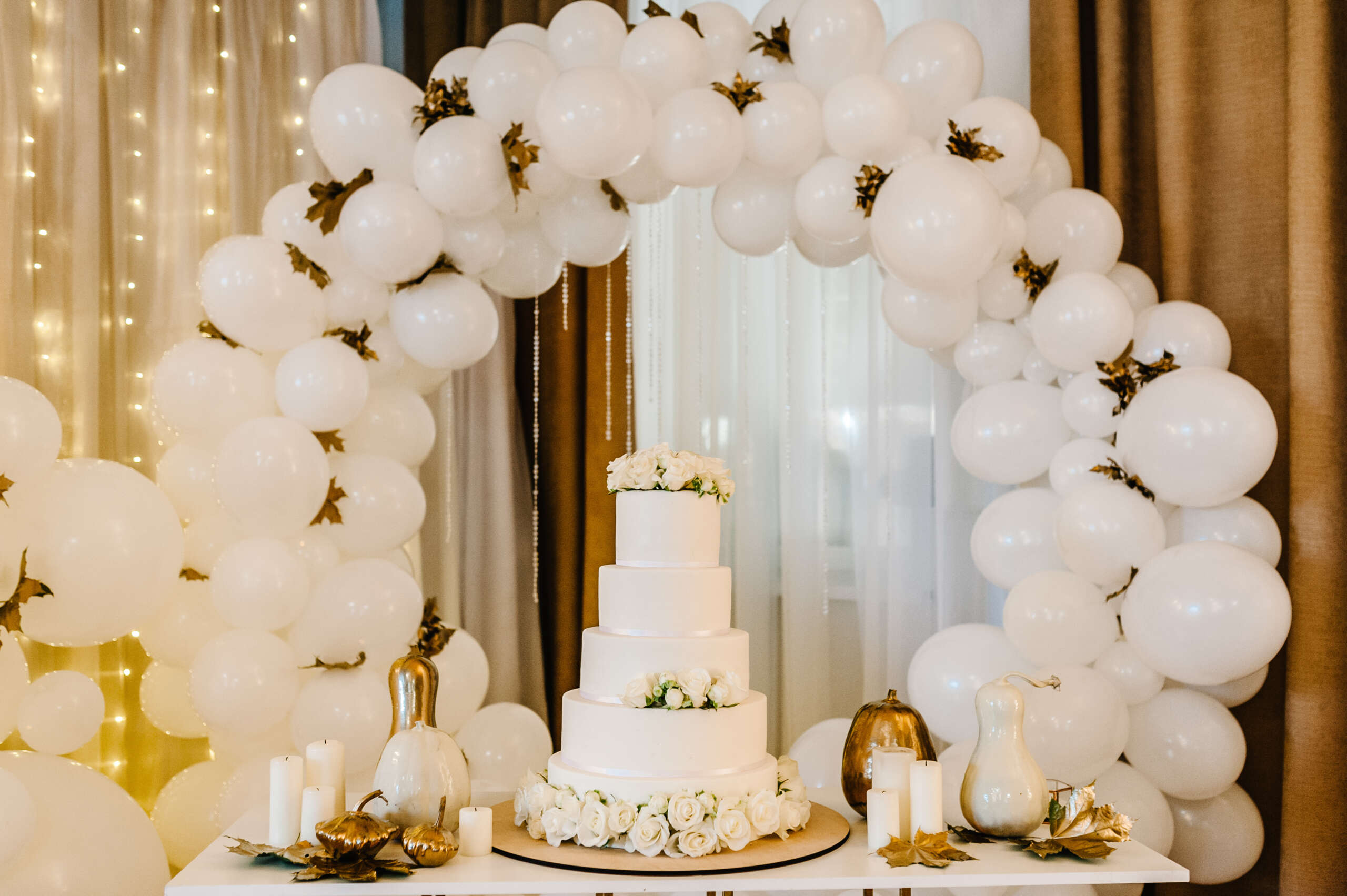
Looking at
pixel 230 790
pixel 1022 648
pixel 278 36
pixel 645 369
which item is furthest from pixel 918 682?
pixel 278 36

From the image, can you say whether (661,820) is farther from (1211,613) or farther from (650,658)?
(1211,613)

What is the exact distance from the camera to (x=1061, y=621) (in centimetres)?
250

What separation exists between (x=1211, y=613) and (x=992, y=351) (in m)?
0.85

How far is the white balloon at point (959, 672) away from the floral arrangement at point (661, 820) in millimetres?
751

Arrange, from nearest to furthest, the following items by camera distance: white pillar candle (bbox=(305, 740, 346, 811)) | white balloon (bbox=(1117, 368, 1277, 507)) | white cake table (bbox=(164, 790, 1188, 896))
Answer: white cake table (bbox=(164, 790, 1188, 896))
white pillar candle (bbox=(305, 740, 346, 811))
white balloon (bbox=(1117, 368, 1277, 507))

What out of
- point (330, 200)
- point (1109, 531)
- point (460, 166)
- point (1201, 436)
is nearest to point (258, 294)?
point (330, 200)

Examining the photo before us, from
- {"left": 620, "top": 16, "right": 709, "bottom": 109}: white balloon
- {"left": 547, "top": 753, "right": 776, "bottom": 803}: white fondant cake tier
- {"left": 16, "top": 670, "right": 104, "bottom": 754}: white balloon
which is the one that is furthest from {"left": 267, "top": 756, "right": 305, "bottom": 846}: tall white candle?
{"left": 620, "top": 16, "right": 709, "bottom": 109}: white balloon

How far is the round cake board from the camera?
1.84m

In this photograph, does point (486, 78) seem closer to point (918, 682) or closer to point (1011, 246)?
point (1011, 246)

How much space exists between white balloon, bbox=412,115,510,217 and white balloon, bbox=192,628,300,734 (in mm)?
1121

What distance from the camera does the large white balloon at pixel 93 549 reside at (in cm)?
224

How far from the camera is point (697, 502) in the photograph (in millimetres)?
2107

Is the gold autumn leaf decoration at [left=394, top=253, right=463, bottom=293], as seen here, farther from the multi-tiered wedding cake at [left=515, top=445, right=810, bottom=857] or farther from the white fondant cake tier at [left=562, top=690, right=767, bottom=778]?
the white fondant cake tier at [left=562, top=690, right=767, bottom=778]

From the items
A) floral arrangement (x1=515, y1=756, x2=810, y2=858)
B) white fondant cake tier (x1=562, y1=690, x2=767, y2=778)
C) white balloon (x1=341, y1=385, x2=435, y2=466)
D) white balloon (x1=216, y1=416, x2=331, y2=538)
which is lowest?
floral arrangement (x1=515, y1=756, x2=810, y2=858)
